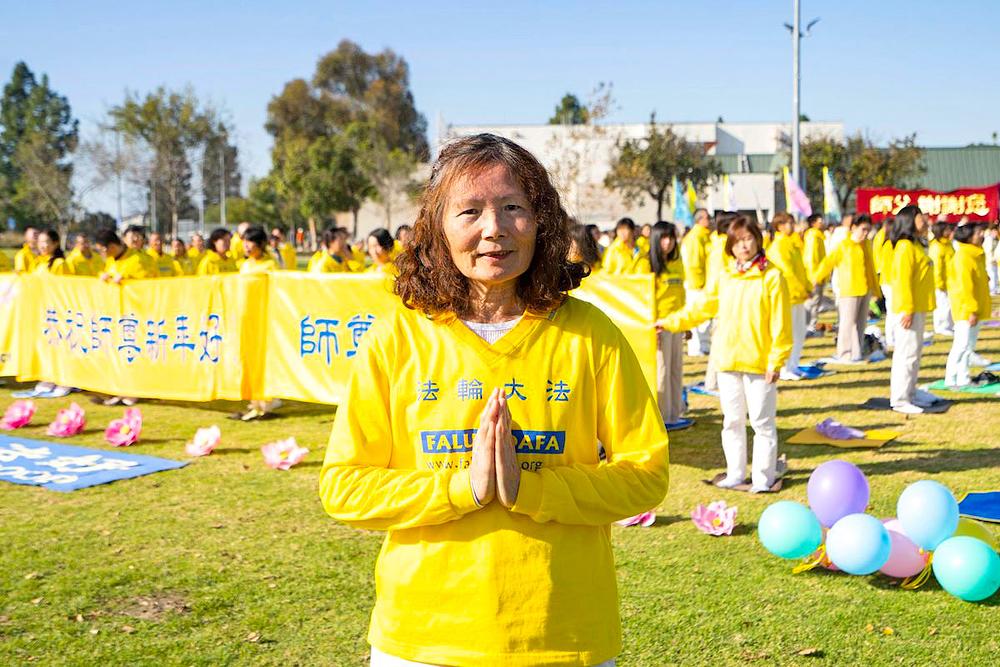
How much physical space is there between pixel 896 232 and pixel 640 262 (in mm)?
2709

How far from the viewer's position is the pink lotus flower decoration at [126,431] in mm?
9125

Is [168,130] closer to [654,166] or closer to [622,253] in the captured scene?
[654,166]

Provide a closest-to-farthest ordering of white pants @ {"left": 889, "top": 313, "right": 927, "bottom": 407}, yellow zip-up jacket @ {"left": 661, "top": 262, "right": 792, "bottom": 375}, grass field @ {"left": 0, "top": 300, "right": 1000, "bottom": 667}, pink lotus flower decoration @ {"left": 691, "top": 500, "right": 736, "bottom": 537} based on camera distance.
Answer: grass field @ {"left": 0, "top": 300, "right": 1000, "bottom": 667} → pink lotus flower decoration @ {"left": 691, "top": 500, "right": 736, "bottom": 537} → yellow zip-up jacket @ {"left": 661, "top": 262, "right": 792, "bottom": 375} → white pants @ {"left": 889, "top": 313, "right": 927, "bottom": 407}

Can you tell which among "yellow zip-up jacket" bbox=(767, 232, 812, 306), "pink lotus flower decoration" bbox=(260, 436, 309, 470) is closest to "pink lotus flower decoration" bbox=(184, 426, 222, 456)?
"pink lotus flower decoration" bbox=(260, 436, 309, 470)

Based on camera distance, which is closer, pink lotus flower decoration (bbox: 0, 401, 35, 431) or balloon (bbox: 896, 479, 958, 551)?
balloon (bbox: 896, 479, 958, 551)

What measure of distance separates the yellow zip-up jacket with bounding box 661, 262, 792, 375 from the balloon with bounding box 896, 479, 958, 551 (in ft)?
5.98

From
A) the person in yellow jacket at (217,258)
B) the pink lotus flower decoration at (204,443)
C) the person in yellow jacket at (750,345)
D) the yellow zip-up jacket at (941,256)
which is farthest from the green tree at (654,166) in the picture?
the person in yellow jacket at (750,345)

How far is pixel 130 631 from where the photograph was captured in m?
4.69

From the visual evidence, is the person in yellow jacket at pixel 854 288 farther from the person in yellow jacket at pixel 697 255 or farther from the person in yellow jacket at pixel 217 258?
the person in yellow jacket at pixel 217 258

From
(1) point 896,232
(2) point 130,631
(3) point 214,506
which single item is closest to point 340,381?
(3) point 214,506

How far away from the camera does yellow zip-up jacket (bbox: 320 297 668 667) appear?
202cm

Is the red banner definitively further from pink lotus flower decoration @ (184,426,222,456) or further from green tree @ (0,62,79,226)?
green tree @ (0,62,79,226)

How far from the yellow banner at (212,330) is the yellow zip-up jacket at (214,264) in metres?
1.98

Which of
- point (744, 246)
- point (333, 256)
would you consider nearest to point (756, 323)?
point (744, 246)
